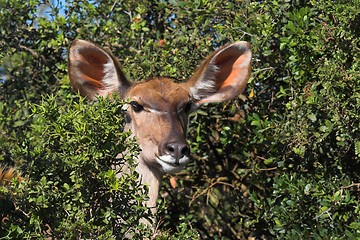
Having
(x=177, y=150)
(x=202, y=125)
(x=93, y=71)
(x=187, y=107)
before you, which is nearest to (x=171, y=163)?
(x=177, y=150)

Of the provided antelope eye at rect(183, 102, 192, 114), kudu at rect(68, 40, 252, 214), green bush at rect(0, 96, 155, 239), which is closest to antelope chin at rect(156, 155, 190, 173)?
kudu at rect(68, 40, 252, 214)

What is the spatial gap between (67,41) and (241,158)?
6.73 feet

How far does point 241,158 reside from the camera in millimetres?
9312

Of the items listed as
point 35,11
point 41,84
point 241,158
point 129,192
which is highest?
point 129,192

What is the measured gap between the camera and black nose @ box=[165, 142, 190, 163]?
6.91m

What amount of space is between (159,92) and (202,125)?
1.65 metres

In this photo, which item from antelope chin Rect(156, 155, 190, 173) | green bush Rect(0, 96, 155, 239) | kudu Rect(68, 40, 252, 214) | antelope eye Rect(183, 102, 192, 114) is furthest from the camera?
antelope eye Rect(183, 102, 192, 114)

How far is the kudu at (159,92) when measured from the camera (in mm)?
7137

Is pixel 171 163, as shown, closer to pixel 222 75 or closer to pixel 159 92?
pixel 159 92

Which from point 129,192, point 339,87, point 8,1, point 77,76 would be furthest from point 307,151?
point 8,1

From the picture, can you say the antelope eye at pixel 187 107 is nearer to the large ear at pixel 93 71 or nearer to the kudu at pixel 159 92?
the kudu at pixel 159 92

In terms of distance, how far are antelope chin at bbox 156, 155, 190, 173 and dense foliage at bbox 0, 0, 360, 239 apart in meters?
0.57

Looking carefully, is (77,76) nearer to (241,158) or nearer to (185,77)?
(185,77)

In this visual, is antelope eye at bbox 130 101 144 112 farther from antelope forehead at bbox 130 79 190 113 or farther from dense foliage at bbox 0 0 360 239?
dense foliage at bbox 0 0 360 239
